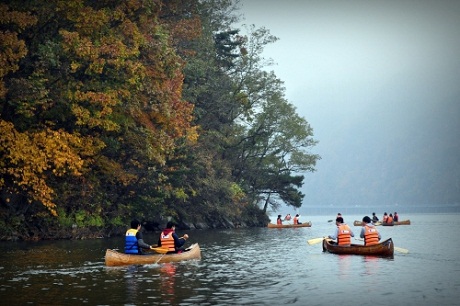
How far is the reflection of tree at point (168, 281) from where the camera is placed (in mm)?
19953

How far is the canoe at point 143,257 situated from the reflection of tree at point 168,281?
1.39ft

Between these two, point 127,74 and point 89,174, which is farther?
point 89,174

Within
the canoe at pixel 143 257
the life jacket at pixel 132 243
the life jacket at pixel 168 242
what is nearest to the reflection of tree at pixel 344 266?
the canoe at pixel 143 257

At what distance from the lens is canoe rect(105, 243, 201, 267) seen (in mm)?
28719

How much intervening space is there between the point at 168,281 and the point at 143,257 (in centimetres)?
603

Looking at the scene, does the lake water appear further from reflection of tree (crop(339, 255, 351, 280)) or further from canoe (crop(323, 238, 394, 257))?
canoe (crop(323, 238, 394, 257))

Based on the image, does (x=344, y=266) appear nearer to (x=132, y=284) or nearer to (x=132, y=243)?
(x=132, y=243)

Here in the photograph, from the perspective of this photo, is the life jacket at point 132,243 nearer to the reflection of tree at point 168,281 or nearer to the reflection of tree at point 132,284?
the reflection of tree at point 132,284

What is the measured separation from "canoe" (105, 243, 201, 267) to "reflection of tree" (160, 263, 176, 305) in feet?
1.39

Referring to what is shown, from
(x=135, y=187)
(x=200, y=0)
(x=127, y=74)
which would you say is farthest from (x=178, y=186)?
(x=200, y=0)

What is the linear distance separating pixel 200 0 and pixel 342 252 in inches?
1899

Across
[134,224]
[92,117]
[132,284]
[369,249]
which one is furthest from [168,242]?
[92,117]

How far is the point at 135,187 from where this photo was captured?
5584cm

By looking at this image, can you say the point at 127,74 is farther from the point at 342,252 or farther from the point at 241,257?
the point at 342,252
